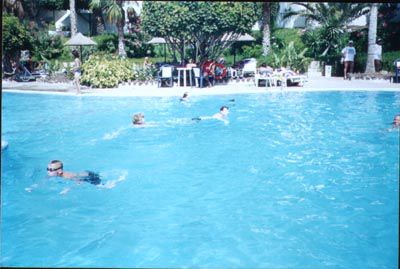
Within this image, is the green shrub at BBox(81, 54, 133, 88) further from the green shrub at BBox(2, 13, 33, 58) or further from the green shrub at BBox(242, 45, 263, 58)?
the green shrub at BBox(242, 45, 263, 58)

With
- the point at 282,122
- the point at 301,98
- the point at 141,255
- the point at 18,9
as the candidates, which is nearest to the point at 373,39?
the point at 301,98

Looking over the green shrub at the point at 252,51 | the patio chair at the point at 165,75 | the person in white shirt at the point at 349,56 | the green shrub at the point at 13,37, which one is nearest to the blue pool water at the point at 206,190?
the patio chair at the point at 165,75

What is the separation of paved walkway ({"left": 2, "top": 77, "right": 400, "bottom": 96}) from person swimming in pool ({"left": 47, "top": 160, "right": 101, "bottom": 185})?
28.3 ft

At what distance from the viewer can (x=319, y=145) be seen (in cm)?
1116

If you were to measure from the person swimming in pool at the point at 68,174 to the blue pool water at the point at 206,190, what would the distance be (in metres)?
0.17

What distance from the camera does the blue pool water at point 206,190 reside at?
19.8 ft

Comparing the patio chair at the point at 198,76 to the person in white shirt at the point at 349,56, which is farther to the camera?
the person in white shirt at the point at 349,56

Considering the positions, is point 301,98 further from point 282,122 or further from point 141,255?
point 141,255

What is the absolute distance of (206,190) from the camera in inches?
329

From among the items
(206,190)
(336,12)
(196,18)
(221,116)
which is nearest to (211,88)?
(196,18)

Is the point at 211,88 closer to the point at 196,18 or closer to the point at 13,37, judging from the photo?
the point at 196,18

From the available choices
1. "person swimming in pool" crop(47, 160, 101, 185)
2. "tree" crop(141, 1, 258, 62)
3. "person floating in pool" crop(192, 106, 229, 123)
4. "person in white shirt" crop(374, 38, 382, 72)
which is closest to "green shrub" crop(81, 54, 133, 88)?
A: "tree" crop(141, 1, 258, 62)

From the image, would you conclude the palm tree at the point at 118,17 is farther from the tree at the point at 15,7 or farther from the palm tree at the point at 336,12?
the palm tree at the point at 336,12

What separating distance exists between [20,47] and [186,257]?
1872 centimetres
